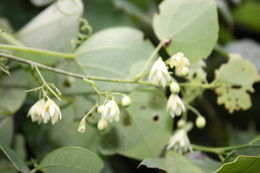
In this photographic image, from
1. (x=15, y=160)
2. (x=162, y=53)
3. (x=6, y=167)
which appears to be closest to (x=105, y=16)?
(x=162, y=53)

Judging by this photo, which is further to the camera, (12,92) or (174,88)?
(12,92)

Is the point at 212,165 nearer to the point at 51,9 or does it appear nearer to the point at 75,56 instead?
the point at 75,56

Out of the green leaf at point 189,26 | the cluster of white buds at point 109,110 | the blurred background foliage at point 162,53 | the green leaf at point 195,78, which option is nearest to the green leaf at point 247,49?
the blurred background foliage at point 162,53

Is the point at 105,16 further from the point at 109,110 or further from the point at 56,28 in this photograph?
the point at 109,110

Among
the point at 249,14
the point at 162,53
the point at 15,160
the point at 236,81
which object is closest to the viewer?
the point at 15,160

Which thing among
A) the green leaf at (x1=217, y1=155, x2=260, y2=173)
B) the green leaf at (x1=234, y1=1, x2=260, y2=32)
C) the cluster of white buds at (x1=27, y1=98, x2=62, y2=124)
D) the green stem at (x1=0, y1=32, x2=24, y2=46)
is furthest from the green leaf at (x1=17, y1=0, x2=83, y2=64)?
the green leaf at (x1=234, y1=1, x2=260, y2=32)

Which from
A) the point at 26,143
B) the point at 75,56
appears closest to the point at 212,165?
the point at 75,56

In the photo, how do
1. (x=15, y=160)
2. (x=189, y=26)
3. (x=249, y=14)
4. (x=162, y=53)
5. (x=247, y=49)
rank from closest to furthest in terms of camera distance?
(x=15, y=160)
(x=189, y=26)
(x=162, y=53)
(x=247, y=49)
(x=249, y=14)
